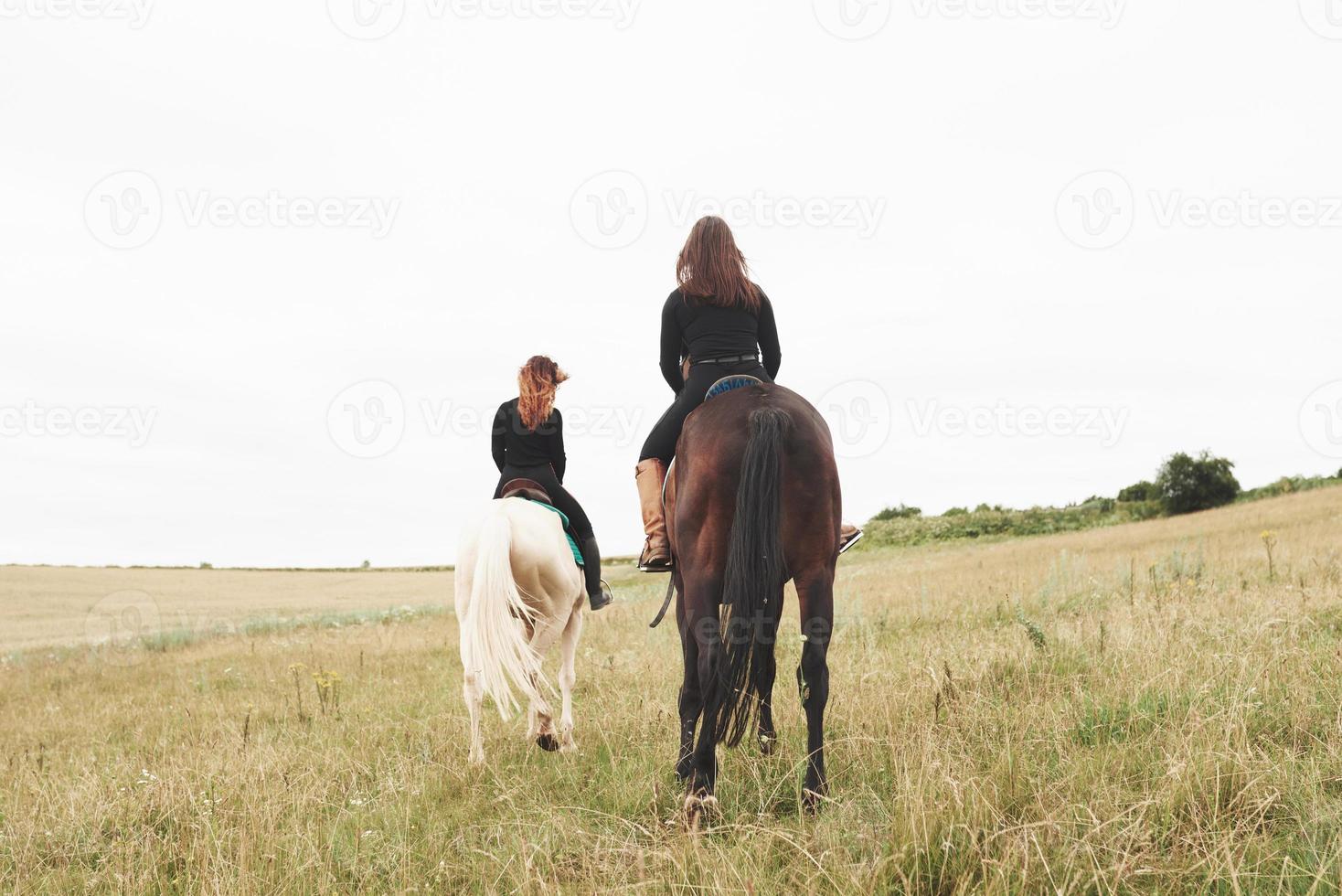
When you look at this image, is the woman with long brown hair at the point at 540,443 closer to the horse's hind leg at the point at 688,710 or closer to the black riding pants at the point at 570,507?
the black riding pants at the point at 570,507

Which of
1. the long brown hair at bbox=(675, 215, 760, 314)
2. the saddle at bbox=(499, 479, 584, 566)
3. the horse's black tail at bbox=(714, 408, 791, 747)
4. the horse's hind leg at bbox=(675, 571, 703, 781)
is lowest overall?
the horse's hind leg at bbox=(675, 571, 703, 781)

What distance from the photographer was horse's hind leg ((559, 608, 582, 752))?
5.80 m

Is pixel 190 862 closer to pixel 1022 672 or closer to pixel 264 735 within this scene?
pixel 264 735

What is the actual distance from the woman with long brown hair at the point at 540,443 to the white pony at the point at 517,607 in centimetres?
22

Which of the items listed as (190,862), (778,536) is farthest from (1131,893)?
(190,862)

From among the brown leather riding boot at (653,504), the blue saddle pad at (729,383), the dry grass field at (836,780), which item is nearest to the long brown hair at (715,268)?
the blue saddle pad at (729,383)

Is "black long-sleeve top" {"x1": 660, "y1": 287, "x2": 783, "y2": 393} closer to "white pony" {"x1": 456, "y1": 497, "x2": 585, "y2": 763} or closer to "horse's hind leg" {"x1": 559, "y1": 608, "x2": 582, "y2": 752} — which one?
"white pony" {"x1": 456, "y1": 497, "x2": 585, "y2": 763}

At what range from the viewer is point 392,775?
4742 mm

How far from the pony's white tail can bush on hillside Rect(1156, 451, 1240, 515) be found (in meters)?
48.2

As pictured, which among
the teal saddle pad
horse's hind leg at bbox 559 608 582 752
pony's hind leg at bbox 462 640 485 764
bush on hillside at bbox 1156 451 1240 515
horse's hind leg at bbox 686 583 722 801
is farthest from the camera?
bush on hillside at bbox 1156 451 1240 515

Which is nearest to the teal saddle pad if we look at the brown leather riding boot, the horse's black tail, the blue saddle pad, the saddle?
the saddle

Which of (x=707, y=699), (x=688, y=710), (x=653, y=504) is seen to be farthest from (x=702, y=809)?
(x=653, y=504)

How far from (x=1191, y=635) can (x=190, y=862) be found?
675 cm

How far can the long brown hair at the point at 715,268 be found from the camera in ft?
15.0
